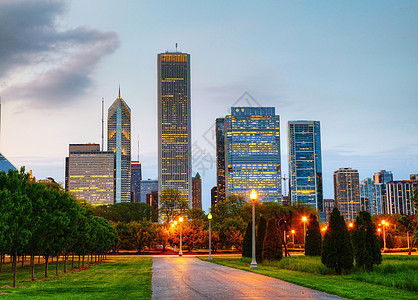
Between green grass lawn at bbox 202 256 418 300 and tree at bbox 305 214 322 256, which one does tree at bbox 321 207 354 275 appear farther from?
tree at bbox 305 214 322 256

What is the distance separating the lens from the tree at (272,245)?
35.1 metres

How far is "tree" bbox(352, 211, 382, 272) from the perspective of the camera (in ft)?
78.8

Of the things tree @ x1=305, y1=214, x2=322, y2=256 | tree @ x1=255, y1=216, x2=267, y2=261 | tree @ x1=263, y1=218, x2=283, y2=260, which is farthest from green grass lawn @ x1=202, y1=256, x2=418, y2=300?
tree @ x1=305, y1=214, x2=322, y2=256

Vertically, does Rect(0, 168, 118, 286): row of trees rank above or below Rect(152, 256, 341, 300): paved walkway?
above

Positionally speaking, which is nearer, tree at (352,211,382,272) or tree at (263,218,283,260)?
tree at (352,211,382,272)

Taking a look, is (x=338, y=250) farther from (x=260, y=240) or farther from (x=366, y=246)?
(x=260, y=240)

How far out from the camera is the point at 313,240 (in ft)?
135

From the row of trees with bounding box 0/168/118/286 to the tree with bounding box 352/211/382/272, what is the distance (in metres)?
16.6

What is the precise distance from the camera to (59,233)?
985 inches

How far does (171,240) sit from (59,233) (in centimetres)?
4499

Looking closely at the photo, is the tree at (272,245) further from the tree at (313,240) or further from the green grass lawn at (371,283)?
the green grass lawn at (371,283)

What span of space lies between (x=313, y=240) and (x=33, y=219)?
26934mm

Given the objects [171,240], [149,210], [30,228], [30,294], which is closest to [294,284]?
[30,294]

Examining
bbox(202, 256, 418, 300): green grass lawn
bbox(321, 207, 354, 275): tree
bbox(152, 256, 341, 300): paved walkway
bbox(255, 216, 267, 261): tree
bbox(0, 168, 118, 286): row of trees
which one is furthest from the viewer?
bbox(255, 216, 267, 261): tree
